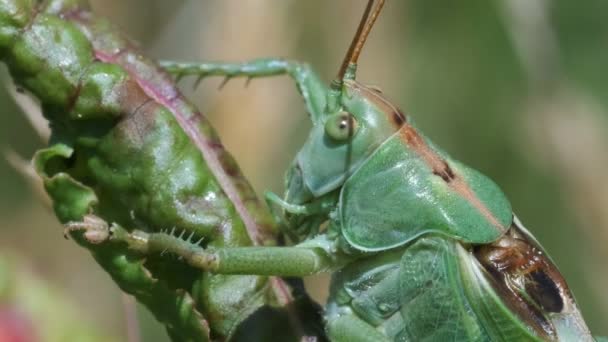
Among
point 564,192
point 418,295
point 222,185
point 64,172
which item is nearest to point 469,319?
point 418,295

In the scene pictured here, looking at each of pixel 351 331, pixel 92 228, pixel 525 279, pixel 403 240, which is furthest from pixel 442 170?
pixel 92 228

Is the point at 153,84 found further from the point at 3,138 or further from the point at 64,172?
the point at 3,138

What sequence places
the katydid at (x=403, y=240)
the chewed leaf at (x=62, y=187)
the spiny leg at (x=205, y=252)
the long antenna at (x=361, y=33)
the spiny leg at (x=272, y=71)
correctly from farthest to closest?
the spiny leg at (x=272, y=71)
the katydid at (x=403, y=240)
the long antenna at (x=361, y=33)
the spiny leg at (x=205, y=252)
the chewed leaf at (x=62, y=187)

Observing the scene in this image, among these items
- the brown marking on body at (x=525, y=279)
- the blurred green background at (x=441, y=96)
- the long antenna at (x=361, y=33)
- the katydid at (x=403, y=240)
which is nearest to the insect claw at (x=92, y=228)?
the katydid at (x=403, y=240)

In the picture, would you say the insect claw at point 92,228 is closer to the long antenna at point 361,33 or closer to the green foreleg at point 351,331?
the green foreleg at point 351,331

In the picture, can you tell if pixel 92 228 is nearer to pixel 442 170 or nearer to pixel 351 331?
pixel 351 331

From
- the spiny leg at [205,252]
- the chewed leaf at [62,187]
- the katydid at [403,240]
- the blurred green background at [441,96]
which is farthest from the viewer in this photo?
the blurred green background at [441,96]
